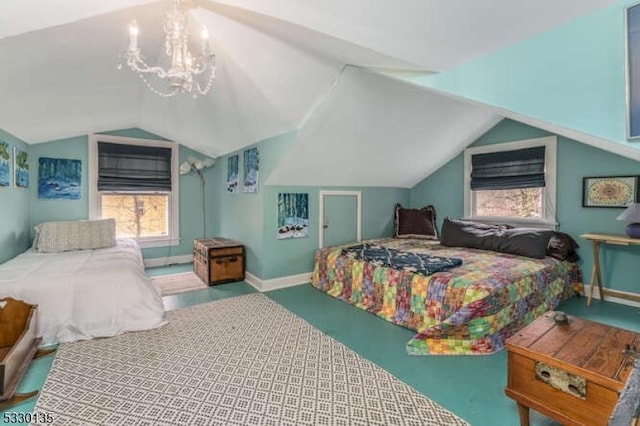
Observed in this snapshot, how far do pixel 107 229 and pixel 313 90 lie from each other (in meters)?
3.31

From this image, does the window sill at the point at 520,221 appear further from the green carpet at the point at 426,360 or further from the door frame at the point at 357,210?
the door frame at the point at 357,210

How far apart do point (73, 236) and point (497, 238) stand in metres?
5.16

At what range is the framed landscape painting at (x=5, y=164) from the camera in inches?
124

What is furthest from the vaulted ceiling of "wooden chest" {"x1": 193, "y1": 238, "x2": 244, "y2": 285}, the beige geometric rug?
the beige geometric rug

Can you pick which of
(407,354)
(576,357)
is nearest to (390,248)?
(407,354)

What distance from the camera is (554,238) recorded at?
3.44 metres

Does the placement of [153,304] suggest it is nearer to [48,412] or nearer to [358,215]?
[48,412]

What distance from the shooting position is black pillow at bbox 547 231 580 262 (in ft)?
11.0

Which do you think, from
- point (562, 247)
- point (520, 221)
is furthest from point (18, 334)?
point (520, 221)

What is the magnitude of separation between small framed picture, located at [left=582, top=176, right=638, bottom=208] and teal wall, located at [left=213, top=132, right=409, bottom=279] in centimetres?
243

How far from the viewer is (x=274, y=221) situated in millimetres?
3922

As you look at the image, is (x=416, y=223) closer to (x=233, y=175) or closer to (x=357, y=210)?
(x=357, y=210)

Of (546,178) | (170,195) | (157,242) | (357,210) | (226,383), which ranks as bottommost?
(226,383)

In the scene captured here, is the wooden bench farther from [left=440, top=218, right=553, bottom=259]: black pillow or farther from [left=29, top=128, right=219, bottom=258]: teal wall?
[left=440, top=218, right=553, bottom=259]: black pillow
